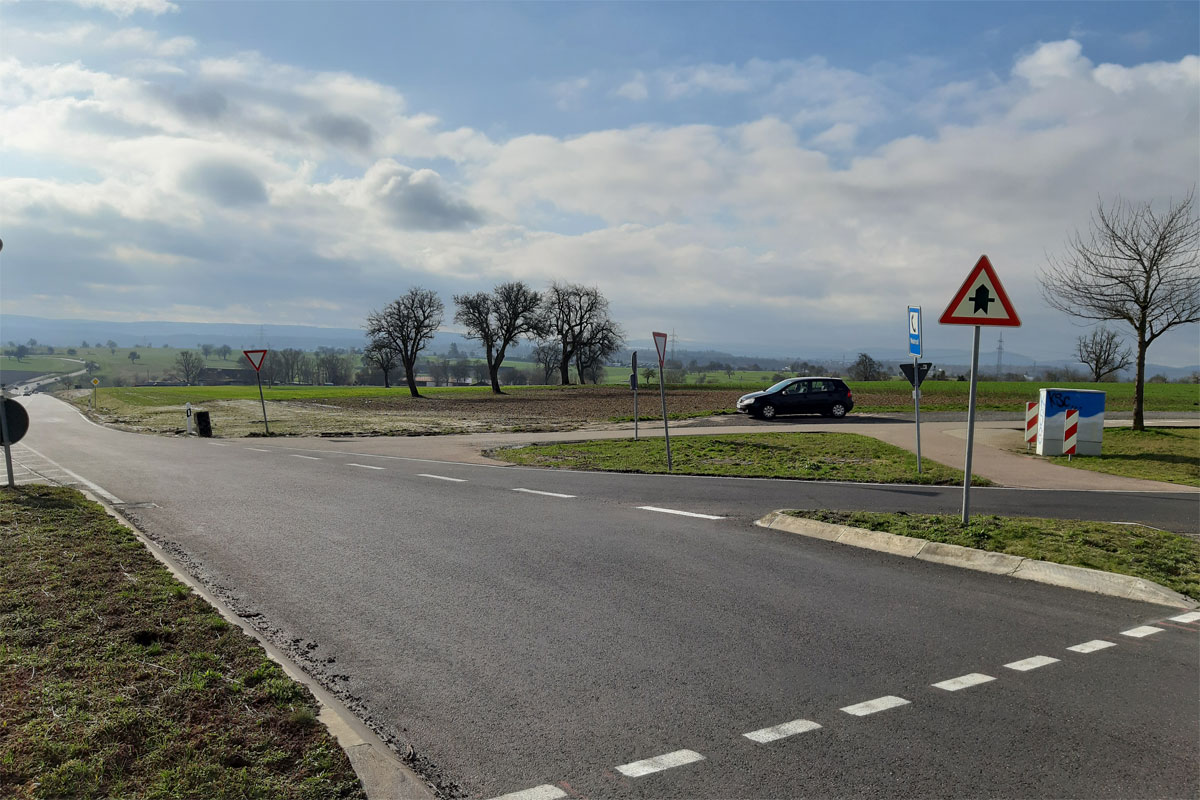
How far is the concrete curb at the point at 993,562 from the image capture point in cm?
641

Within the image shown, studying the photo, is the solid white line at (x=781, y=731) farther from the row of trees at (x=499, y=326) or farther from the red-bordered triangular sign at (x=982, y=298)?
the row of trees at (x=499, y=326)

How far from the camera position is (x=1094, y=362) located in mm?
79625

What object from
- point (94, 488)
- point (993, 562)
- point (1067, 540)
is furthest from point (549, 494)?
point (94, 488)

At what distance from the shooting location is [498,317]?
2906 inches

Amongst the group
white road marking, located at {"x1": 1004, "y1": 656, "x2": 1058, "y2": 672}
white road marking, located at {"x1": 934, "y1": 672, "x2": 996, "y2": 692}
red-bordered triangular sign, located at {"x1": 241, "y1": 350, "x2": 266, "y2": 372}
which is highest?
red-bordered triangular sign, located at {"x1": 241, "y1": 350, "x2": 266, "y2": 372}

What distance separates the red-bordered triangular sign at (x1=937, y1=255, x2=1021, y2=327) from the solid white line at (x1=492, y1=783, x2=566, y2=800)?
6936 millimetres

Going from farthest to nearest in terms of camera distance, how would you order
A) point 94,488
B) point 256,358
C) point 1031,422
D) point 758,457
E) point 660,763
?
1. point 256,358
2. point 1031,422
3. point 758,457
4. point 94,488
5. point 660,763

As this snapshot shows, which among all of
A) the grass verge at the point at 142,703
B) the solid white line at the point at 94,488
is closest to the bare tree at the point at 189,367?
the solid white line at the point at 94,488

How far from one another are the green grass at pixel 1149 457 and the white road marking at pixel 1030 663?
1291 centimetres

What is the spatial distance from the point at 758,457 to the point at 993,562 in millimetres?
10199

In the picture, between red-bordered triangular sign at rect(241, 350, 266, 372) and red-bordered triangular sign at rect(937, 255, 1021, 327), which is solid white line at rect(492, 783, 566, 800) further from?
red-bordered triangular sign at rect(241, 350, 266, 372)

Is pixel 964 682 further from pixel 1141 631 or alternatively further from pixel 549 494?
pixel 549 494

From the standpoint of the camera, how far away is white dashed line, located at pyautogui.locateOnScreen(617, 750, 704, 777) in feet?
11.4

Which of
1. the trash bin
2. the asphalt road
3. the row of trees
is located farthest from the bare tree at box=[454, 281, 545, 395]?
the asphalt road
